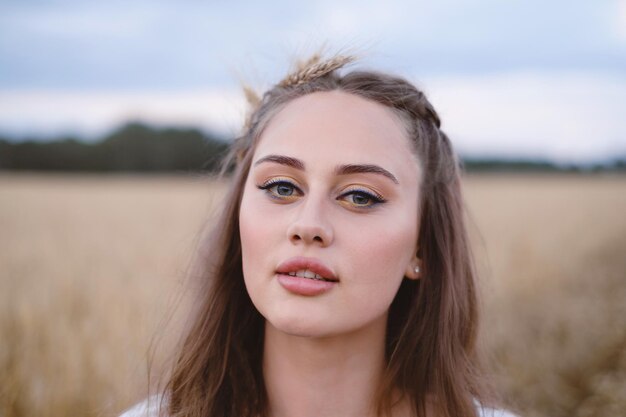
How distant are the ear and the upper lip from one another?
0.52m

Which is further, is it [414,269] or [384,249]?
[414,269]

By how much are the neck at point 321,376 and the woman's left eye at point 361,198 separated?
1.58ft

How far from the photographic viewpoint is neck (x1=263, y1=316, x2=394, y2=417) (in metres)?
2.14

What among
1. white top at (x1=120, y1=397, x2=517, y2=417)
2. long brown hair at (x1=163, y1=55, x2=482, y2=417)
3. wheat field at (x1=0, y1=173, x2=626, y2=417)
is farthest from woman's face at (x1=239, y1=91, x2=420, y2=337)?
wheat field at (x1=0, y1=173, x2=626, y2=417)

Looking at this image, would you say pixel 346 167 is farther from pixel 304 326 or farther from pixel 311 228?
pixel 304 326

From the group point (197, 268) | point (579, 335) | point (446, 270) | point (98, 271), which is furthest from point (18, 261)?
point (579, 335)

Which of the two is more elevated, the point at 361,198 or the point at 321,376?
the point at 361,198

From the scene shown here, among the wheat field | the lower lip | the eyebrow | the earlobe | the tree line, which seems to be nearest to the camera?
the lower lip

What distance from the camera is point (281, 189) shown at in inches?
84.6

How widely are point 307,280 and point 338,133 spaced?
0.57 m

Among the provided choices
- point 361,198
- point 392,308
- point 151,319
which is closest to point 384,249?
point 361,198

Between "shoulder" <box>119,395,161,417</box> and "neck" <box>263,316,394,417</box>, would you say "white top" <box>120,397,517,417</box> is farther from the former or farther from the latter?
"neck" <box>263,316,394,417</box>

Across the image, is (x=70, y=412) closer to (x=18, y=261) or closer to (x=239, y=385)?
(x=239, y=385)

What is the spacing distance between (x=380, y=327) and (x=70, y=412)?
201 cm
